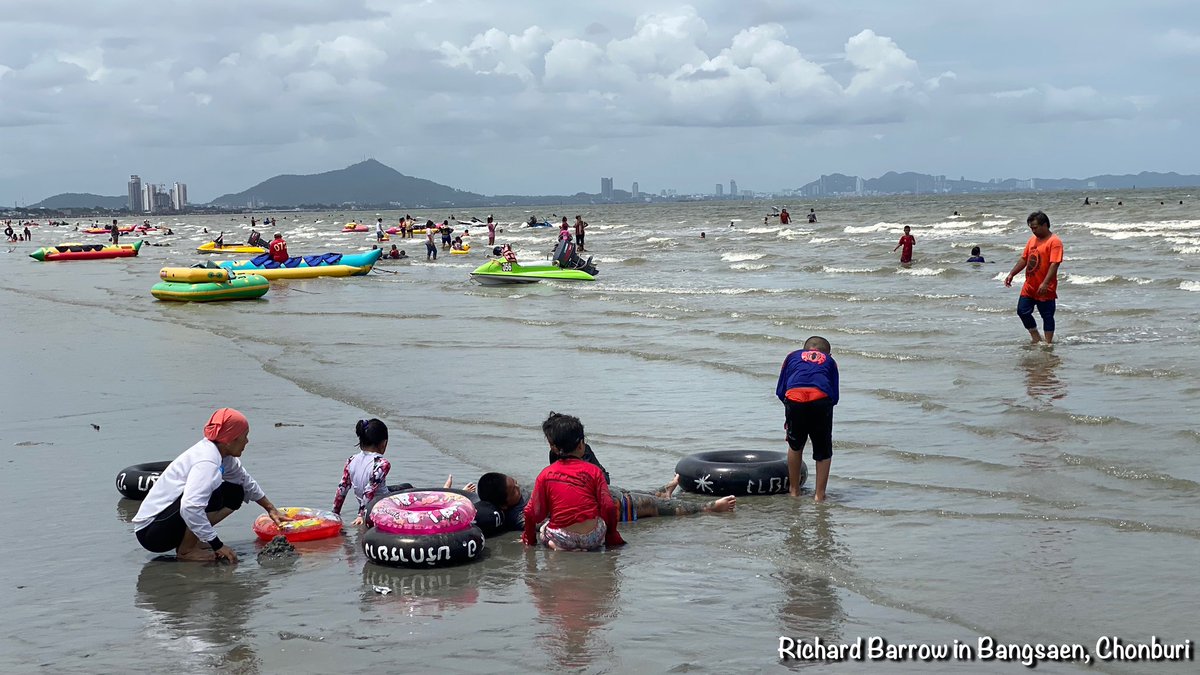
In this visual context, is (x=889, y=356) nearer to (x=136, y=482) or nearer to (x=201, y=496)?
(x=136, y=482)

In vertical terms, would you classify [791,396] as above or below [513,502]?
above

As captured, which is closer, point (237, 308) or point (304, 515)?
point (304, 515)

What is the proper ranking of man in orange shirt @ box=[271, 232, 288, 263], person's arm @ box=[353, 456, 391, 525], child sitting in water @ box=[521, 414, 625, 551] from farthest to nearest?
1. man in orange shirt @ box=[271, 232, 288, 263]
2. person's arm @ box=[353, 456, 391, 525]
3. child sitting in water @ box=[521, 414, 625, 551]

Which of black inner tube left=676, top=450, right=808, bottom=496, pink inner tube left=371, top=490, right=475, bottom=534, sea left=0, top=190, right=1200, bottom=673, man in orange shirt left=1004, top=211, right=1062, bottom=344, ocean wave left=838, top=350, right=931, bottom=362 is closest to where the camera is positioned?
sea left=0, top=190, right=1200, bottom=673

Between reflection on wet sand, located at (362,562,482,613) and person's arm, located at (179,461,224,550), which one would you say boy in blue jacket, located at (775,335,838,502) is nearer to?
reflection on wet sand, located at (362,562,482,613)

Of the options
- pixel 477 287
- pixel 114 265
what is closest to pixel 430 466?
pixel 477 287

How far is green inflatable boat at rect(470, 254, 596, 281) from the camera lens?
31.0 metres

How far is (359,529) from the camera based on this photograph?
7703mm

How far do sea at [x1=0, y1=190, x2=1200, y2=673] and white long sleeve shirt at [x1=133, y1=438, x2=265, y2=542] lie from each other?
30 cm

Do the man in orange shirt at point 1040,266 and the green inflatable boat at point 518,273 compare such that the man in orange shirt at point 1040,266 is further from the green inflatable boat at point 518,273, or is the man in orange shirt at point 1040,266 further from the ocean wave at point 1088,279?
the green inflatable boat at point 518,273

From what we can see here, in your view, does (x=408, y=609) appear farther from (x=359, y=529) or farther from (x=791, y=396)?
(x=791, y=396)

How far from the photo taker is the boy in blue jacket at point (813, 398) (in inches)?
329

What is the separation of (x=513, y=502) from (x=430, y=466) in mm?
2349

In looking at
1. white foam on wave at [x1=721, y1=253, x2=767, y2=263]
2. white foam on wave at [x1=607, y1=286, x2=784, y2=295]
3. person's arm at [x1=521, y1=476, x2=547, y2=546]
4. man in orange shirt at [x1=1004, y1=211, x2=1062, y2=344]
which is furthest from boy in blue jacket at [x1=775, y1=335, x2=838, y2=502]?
white foam on wave at [x1=721, y1=253, x2=767, y2=263]
